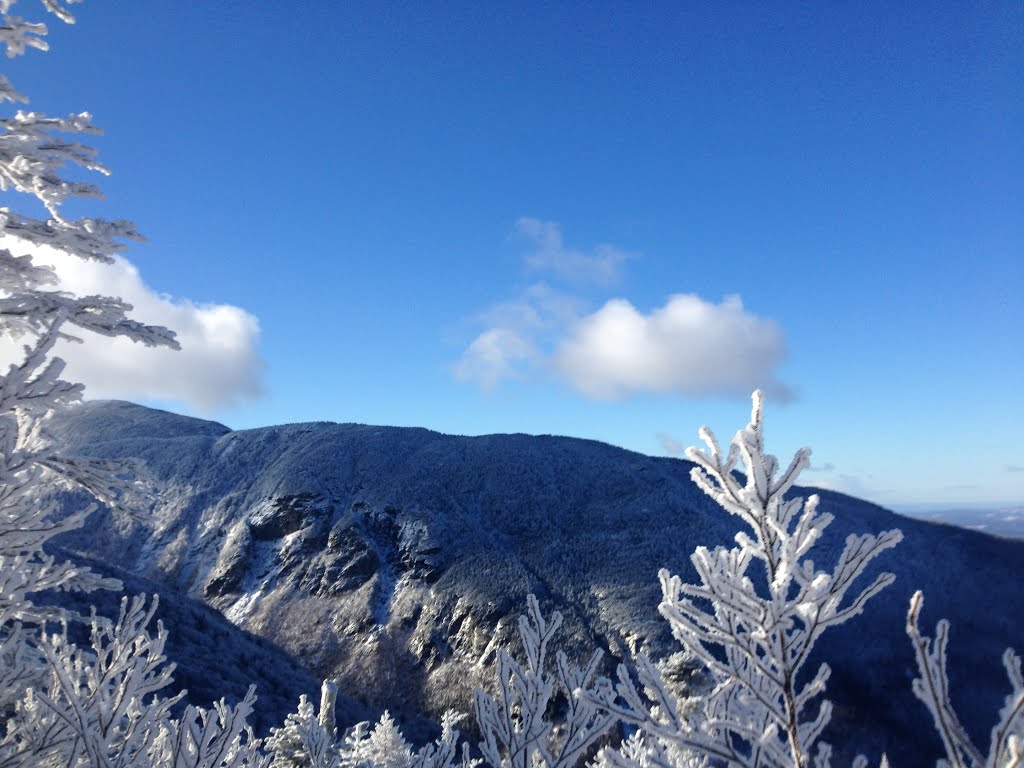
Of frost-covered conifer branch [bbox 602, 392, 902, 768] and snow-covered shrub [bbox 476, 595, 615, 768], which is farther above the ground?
frost-covered conifer branch [bbox 602, 392, 902, 768]

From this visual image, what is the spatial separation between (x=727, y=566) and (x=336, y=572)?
44.6 m

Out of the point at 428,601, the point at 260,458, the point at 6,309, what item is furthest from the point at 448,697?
the point at 260,458

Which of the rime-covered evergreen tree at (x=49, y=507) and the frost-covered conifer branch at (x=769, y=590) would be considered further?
the rime-covered evergreen tree at (x=49, y=507)

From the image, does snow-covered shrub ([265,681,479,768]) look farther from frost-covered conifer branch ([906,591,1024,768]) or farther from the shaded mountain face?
the shaded mountain face

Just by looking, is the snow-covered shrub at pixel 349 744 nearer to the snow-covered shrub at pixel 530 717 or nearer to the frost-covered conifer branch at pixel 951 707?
the snow-covered shrub at pixel 530 717

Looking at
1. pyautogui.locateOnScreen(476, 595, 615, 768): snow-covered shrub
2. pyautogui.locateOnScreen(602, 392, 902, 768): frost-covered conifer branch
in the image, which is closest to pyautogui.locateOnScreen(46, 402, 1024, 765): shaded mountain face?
pyautogui.locateOnScreen(476, 595, 615, 768): snow-covered shrub

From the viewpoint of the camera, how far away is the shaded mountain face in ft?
110

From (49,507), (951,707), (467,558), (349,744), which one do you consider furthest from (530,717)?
(467,558)

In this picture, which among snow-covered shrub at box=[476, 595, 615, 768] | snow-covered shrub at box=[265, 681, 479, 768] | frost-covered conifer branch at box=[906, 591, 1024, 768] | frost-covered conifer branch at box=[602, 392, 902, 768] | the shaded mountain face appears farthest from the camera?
the shaded mountain face

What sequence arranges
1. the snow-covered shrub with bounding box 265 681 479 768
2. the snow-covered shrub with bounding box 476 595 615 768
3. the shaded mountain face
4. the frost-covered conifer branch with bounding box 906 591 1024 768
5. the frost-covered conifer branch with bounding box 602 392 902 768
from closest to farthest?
1. the frost-covered conifer branch with bounding box 906 591 1024 768
2. the frost-covered conifer branch with bounding box 602 392 902 768
3. the snow-covered shrub with bounding box 476 595 615 768
4. the snow-covered shrub with bounding box 265 681 479 768
5. the shaded mountain face

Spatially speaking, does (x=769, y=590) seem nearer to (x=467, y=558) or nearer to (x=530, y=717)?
(x=530, y=717)

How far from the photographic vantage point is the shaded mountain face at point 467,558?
110ft

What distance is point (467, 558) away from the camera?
140 ft

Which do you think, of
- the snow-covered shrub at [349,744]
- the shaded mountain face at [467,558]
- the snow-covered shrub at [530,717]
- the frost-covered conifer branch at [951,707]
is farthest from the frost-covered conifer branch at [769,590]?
the shaded mountain face at [467,558]
